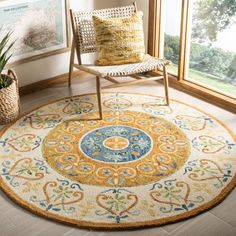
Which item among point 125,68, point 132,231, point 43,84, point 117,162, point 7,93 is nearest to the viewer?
point 132,231

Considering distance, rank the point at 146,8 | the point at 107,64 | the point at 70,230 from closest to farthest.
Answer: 1. the point at 70,230
2. the point at 107,64
3. the point at 146,8

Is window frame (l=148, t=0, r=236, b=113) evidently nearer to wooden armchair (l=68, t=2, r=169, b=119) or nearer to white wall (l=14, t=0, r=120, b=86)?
wooden armchair (l=68, t=2, r=169, b=119)

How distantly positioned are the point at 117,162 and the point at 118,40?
1071mm

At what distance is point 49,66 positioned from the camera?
3.91 meters

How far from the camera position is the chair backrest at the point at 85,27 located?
3.63 meters

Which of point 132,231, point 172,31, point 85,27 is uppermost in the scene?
point 85,27

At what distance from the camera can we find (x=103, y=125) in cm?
327

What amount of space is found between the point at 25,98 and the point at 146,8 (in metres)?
1.32

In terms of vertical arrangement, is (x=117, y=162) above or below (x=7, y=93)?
below

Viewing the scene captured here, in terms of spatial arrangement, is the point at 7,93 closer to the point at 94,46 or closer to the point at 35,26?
the point at 35,26

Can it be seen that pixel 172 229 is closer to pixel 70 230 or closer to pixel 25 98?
pixel 70 230

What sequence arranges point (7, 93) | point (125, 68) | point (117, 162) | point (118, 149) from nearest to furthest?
point (117, 162) → point (118, 149) → point (7, 93) → point (125, 68)

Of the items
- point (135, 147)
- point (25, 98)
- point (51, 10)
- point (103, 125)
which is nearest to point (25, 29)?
point (51, 10)

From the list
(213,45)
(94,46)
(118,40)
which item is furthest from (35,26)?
(213,45)
